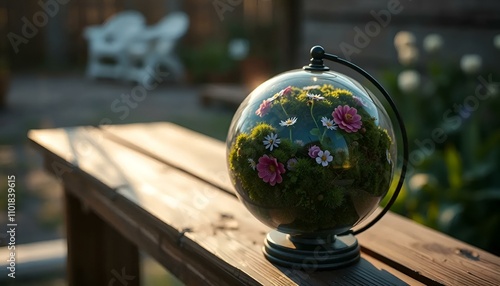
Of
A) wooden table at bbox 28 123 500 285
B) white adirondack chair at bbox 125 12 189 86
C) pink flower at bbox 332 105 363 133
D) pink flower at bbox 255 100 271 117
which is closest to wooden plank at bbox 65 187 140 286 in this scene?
wooden table at bbox 28 123 500 285

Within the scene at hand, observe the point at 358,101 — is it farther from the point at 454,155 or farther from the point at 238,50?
the point at 238,50

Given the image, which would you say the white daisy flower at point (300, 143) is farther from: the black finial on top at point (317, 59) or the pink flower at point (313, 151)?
the black finial on top at point (317, 59)

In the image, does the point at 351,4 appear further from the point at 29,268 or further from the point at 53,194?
the point at 29,268

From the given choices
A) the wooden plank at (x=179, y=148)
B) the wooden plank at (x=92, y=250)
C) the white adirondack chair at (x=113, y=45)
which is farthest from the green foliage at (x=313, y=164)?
the white adirondack chair at (x=113, y=45)

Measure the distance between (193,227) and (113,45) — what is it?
371 inches

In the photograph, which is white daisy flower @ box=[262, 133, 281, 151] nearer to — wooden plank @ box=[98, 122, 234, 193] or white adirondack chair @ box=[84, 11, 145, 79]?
wooden plank @ box=[98, 122, 234, 193]

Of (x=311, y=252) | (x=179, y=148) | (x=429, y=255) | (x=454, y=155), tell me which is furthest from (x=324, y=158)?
(x=454, y=155)

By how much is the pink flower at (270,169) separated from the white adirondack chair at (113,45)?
932 cm

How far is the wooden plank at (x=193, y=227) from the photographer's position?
136 cm

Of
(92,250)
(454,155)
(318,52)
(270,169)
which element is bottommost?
(92,250)

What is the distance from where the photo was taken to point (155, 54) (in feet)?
34.3

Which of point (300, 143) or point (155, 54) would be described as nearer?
point (300, 143)

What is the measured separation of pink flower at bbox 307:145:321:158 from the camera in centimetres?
128

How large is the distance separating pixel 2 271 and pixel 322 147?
209 cm
